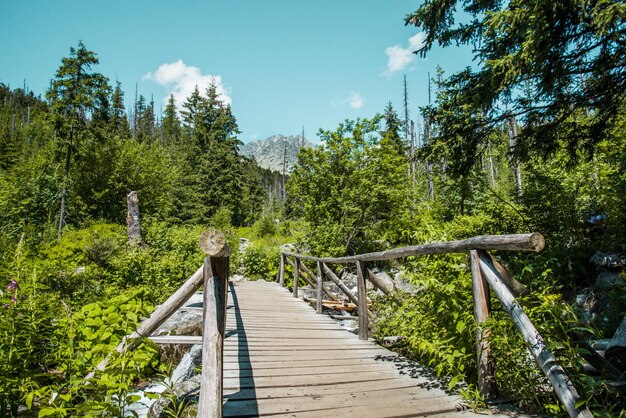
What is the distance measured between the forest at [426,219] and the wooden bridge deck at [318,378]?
370 mm

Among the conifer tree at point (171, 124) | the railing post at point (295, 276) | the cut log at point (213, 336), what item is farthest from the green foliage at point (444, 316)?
the conifer tree at point (171, 124)

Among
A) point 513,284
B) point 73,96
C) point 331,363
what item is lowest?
point 331,363

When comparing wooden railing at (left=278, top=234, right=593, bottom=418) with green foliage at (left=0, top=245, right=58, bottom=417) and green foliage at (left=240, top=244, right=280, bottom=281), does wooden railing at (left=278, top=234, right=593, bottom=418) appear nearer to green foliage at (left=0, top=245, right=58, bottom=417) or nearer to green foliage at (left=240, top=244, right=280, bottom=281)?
green foliage at (left=0, top=245, right=58, bottom=417)

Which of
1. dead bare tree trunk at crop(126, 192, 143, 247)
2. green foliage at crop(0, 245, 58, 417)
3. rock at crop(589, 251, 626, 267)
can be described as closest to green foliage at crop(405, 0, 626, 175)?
rock at crop(589, 251, 626, 267)

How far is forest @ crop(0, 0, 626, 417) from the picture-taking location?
98.2 inches

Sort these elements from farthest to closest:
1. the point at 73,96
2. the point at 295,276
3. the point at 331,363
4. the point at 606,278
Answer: the point at 73,96 → the point at 295,276 → the point at 606,278 → the point at 331,363

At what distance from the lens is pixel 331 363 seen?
12.6 feet

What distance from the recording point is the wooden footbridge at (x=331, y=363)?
2029mm

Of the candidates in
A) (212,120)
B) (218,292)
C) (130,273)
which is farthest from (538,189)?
(212,120)

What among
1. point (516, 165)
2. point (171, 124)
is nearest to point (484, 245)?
point (516, 165)

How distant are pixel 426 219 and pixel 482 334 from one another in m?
5.29

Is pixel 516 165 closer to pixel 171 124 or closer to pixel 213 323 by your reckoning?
pixel 213 323

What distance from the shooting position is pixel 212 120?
1411 inches

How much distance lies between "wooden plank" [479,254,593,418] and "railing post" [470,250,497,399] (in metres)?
0.18
